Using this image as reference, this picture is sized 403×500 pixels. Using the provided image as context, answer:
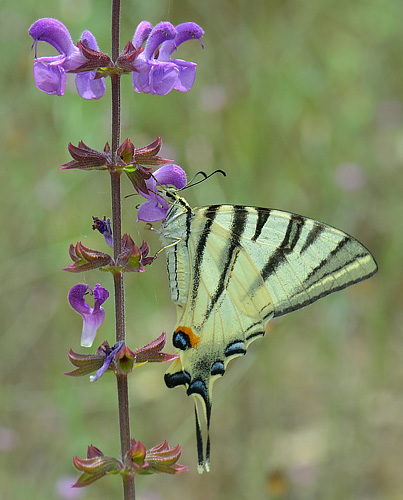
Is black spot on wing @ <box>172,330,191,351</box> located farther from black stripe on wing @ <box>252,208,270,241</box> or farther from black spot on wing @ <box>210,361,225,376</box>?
black stripe on wing @ <box>252,208,270,241</box>

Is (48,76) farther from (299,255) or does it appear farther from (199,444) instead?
(199,444)

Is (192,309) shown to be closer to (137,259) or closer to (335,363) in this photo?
(137,259)

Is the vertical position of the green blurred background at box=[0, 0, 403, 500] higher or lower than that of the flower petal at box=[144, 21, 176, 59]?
lower

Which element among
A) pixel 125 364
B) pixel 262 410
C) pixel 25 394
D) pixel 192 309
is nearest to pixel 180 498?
pixel 262 410

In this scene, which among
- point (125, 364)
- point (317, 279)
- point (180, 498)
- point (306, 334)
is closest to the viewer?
point (125, 364)

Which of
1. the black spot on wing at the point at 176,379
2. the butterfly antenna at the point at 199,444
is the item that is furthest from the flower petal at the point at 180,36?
the butterfly antenna at the point at 199,444

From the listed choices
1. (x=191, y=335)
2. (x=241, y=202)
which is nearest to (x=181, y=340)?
(x=191, y=335)

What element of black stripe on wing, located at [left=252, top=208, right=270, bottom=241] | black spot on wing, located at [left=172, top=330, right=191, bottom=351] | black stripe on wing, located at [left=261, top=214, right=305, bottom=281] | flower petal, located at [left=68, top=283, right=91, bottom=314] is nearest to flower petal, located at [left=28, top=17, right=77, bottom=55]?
flower petal, located at [left=68, top=283, right=91, bottom=314]
